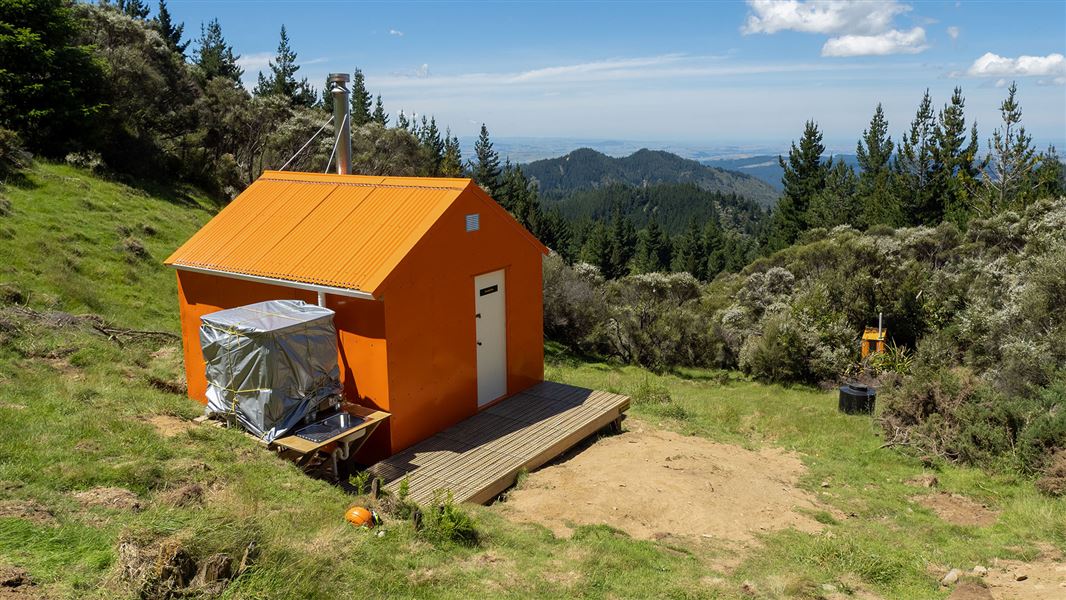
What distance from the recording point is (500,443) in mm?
9922

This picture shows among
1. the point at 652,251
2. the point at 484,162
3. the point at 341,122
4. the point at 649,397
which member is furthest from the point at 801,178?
the point at 341,122

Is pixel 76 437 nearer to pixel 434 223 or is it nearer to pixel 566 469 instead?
pixel 434 223

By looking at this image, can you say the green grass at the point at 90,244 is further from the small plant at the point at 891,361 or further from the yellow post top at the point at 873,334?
the yellow post top at the point at 873,334

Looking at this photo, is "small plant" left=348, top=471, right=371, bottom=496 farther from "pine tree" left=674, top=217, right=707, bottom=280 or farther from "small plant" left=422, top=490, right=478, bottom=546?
"pine tree" left=674, top=217, right=707, bottom=280

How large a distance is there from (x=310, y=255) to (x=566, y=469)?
4.70m

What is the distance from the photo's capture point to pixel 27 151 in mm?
22047

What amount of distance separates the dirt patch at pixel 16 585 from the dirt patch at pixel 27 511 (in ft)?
3.40

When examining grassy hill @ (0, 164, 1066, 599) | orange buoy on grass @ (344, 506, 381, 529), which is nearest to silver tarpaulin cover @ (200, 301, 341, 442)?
grassy hill @ (0, 164, 1066, 599)

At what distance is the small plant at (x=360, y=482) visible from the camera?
8094mm

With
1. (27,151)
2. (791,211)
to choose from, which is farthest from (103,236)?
(791,211)

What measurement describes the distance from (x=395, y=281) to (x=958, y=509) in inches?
318

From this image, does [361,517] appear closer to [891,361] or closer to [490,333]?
[490,333]

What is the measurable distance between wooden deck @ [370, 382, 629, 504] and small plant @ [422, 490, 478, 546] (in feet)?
2.98

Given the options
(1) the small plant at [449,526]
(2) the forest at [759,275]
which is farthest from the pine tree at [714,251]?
(1) the small plant at [449,526]
